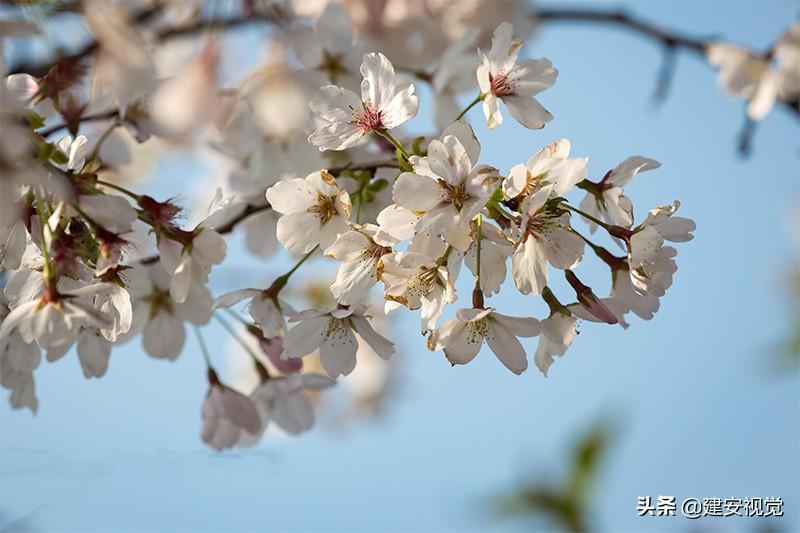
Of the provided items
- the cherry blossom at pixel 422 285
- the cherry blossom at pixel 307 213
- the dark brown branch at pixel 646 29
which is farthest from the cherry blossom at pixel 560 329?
the dark brown branch at pixel 646 29

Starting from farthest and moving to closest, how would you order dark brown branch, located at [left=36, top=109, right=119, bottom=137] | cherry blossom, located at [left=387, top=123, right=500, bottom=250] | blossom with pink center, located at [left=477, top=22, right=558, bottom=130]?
dark brown branch, located at [left=36, top=109, right=119, bottom=137], blossom with pink center, located at [left=477, top=22, right=558, bottom=130], cherry blossom, located at [left=387, top=123, right=500, bottom=250]

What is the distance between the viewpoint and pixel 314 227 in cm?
87

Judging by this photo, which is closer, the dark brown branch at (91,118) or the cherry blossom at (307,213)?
the cherry blossom at (307,213)

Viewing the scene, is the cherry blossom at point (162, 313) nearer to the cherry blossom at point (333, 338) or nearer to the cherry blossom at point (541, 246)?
the cherry blossom at point (333, 338)

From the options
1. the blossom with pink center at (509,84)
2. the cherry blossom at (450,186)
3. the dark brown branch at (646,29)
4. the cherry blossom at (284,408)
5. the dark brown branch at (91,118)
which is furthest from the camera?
the dark brown branch at (646,29)

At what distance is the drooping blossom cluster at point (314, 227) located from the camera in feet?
2.42

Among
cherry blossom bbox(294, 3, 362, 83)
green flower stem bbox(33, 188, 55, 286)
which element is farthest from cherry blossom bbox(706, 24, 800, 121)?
green flower stem bbox(33, 188, 55, 286)

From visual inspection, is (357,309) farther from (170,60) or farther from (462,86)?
(170,60)

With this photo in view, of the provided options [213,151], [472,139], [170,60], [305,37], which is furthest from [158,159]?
[472,139]

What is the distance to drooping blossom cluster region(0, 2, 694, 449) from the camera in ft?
2.42

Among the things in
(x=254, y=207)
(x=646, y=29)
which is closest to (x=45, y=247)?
(x=254, y=207)

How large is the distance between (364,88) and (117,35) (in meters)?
0.29

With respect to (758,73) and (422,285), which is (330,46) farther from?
(758,73)

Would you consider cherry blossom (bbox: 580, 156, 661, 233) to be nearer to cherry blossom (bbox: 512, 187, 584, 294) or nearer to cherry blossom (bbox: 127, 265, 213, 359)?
cherry blossom (bbox: 512, 187, 584, 294)
